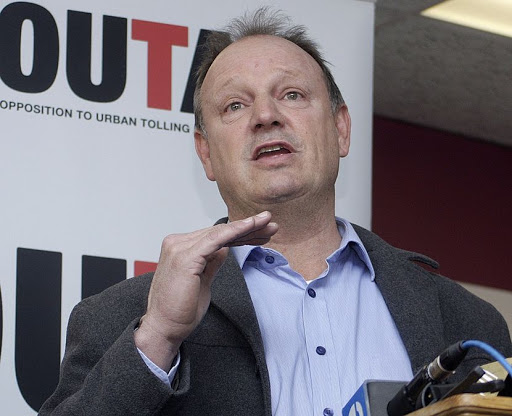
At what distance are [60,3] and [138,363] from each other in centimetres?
131

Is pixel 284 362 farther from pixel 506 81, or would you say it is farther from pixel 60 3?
pixel 506 81

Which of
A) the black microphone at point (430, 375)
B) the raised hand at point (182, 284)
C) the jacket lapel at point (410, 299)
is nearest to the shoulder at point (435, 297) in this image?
the jacket lapel at point (410, 299)

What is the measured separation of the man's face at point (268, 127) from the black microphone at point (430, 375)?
896 mm

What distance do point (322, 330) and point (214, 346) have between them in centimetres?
21

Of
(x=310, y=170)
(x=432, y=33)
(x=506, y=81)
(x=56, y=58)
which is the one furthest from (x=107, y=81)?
(x=506, y=81)

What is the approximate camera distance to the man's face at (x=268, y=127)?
7.33ft

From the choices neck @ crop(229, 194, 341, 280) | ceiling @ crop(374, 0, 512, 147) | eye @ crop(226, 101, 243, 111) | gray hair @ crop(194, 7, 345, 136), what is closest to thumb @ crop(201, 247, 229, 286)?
neck @ crop(229, 194, 341, 280)

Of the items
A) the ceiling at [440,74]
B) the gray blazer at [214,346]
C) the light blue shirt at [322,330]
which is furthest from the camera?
the ceiling at [440,74]

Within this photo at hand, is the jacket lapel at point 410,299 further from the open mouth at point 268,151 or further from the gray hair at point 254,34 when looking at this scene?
the gray hair at point 254,34

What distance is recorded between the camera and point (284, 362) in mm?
1980

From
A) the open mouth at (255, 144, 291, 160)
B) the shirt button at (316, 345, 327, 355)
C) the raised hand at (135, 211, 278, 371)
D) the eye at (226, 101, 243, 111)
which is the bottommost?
the shirt button at (316, 345, 327, 355)

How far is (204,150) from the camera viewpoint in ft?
8.29

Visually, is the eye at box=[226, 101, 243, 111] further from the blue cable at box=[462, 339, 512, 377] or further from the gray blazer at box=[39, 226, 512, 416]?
the blue cable at box=[462, 339, 512, 377]

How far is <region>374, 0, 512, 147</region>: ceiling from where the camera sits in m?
3.78
